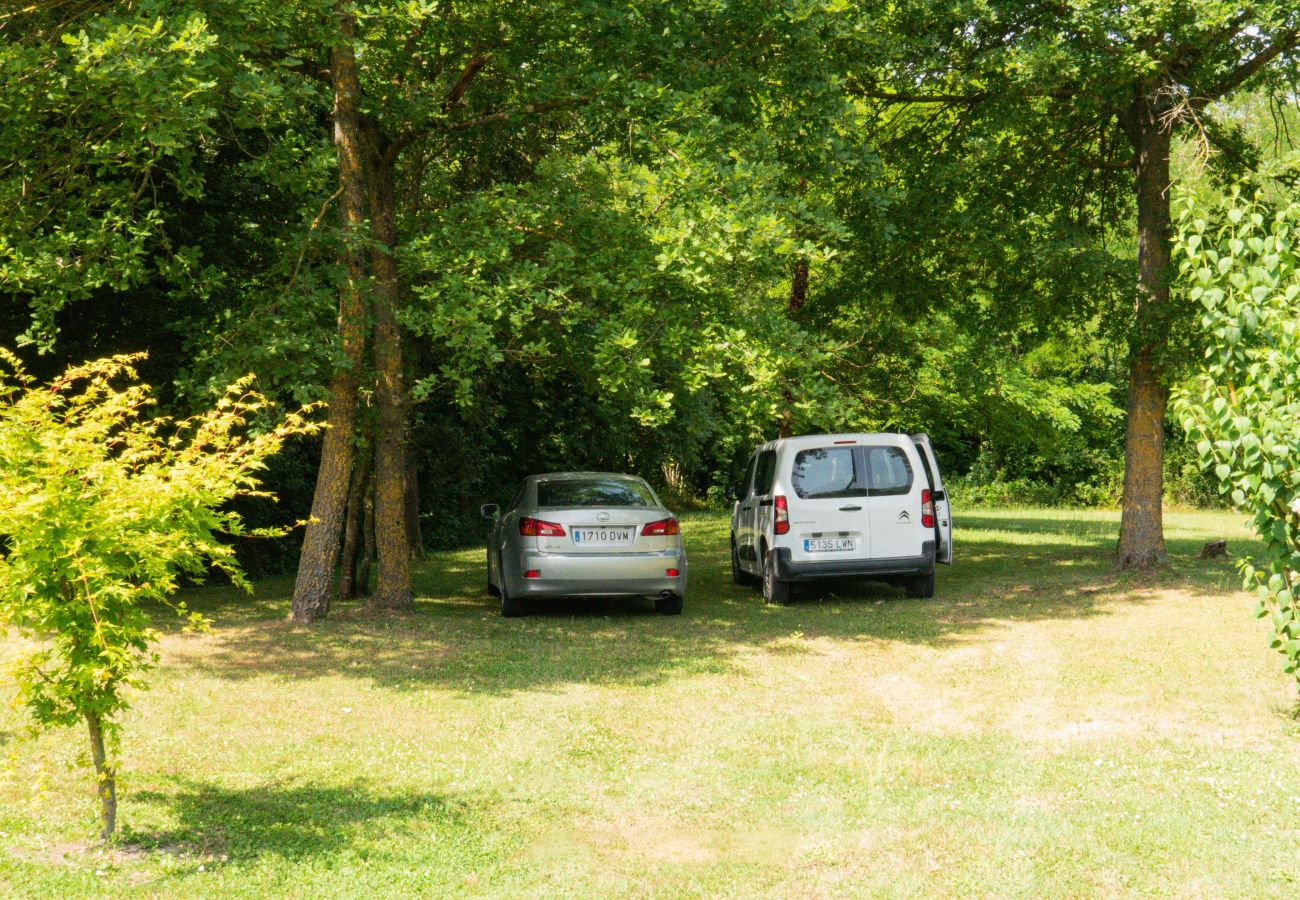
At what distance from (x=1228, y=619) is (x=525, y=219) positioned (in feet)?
26.8

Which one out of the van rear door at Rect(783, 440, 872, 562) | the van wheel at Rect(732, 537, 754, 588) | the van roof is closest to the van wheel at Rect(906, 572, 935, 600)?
the van rear door at Rect(783, 440, 872, 562)

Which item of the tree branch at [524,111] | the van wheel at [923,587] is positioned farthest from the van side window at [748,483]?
the tree branch at [524,111]

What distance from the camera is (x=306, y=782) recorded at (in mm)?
6680

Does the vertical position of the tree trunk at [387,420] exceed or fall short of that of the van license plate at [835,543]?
it exceeds it

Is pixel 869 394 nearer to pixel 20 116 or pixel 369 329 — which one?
pixel 369 329

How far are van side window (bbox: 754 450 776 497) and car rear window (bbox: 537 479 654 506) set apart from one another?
1.67 m

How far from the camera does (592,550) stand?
12773 millimetres

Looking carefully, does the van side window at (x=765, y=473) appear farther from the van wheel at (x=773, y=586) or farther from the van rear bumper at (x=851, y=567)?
the van rear bumper at (x=851, y=567)

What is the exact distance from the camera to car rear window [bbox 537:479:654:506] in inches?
521

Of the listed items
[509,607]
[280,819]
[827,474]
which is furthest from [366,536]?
[280,819]

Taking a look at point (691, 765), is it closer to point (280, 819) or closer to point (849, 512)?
point (280, 819)

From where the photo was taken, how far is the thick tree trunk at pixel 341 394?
494 inches

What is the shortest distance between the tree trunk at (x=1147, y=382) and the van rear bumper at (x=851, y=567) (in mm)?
3267

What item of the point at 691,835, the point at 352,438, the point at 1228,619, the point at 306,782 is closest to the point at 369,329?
the point at 352,438
